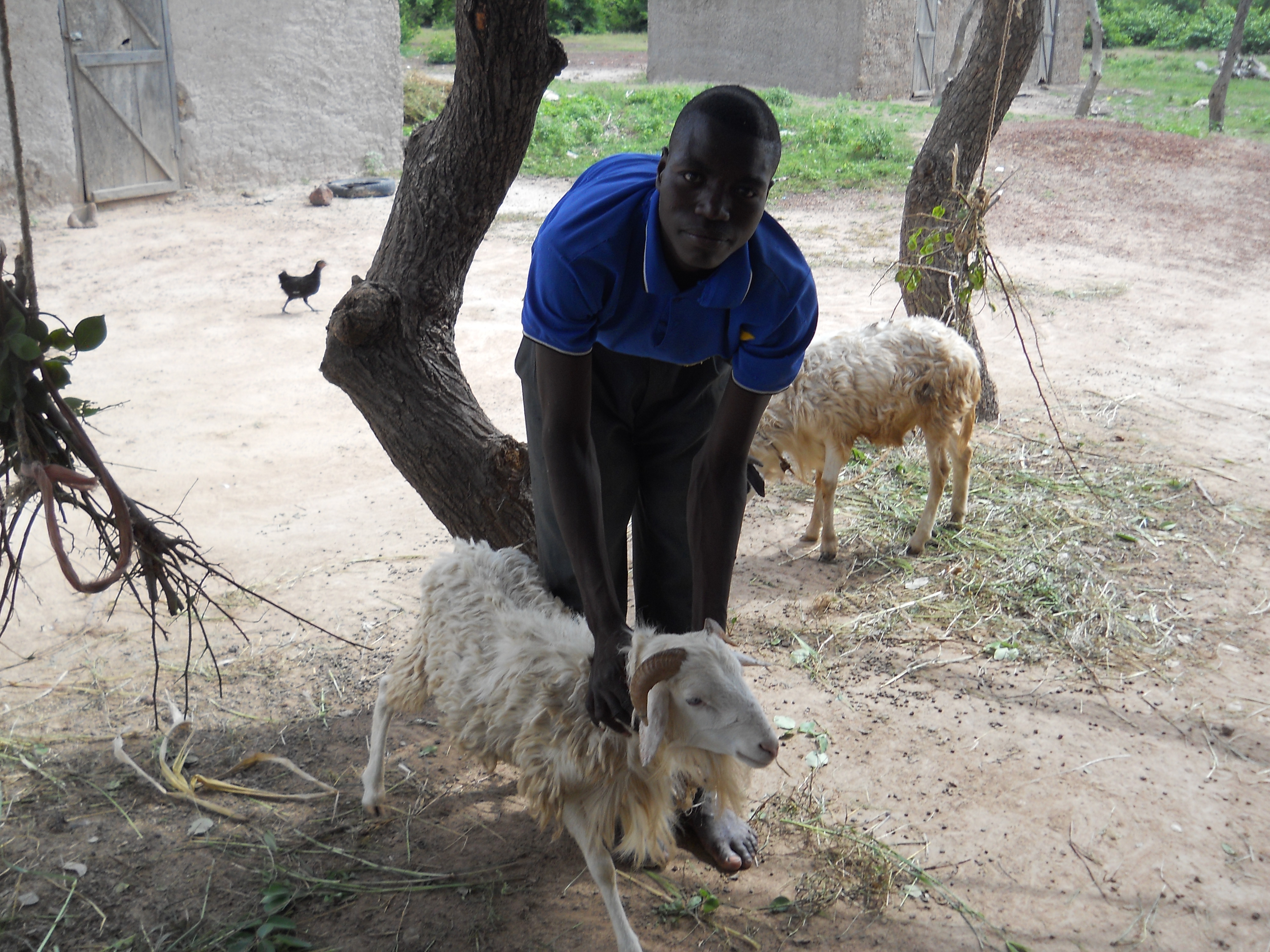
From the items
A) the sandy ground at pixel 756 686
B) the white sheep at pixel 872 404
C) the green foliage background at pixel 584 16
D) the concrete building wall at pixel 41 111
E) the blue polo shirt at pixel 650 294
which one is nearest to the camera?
the blue polo shirt at pixel 650 294

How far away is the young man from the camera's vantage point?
234cm

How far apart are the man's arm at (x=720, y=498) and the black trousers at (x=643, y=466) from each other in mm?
138

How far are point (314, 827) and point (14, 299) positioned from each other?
185 cm

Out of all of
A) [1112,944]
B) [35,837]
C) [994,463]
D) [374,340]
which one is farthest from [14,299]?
[994,463]

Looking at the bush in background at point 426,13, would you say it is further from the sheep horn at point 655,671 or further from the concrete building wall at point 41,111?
the sheep horn at point 655,671

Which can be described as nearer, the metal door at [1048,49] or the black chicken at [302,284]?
the black chicken at [302,284]

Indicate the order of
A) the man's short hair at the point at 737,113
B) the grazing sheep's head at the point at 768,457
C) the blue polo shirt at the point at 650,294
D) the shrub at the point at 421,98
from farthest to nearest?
the shrub at the point at 421,98
the grazing sheep's head at the point at 768,457
the blue polo shirt at the point at 650,294
the man's short hair at the point at 737,113

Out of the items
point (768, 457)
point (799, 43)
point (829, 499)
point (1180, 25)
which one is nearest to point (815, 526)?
point (829, 499)

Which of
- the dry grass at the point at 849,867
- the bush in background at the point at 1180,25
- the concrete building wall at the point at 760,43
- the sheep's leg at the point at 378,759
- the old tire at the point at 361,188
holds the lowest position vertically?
the dry grass at the point at 849,867

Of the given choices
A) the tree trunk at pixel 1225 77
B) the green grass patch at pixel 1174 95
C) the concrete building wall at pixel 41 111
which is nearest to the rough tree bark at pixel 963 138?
the concrete building wall at pixel 41 111

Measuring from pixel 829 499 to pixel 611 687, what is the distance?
10.2 feet

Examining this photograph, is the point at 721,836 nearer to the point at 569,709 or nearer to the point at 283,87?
the point at 569,709

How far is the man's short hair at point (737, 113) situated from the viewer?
2271 mm

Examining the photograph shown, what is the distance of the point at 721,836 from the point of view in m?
3.15
